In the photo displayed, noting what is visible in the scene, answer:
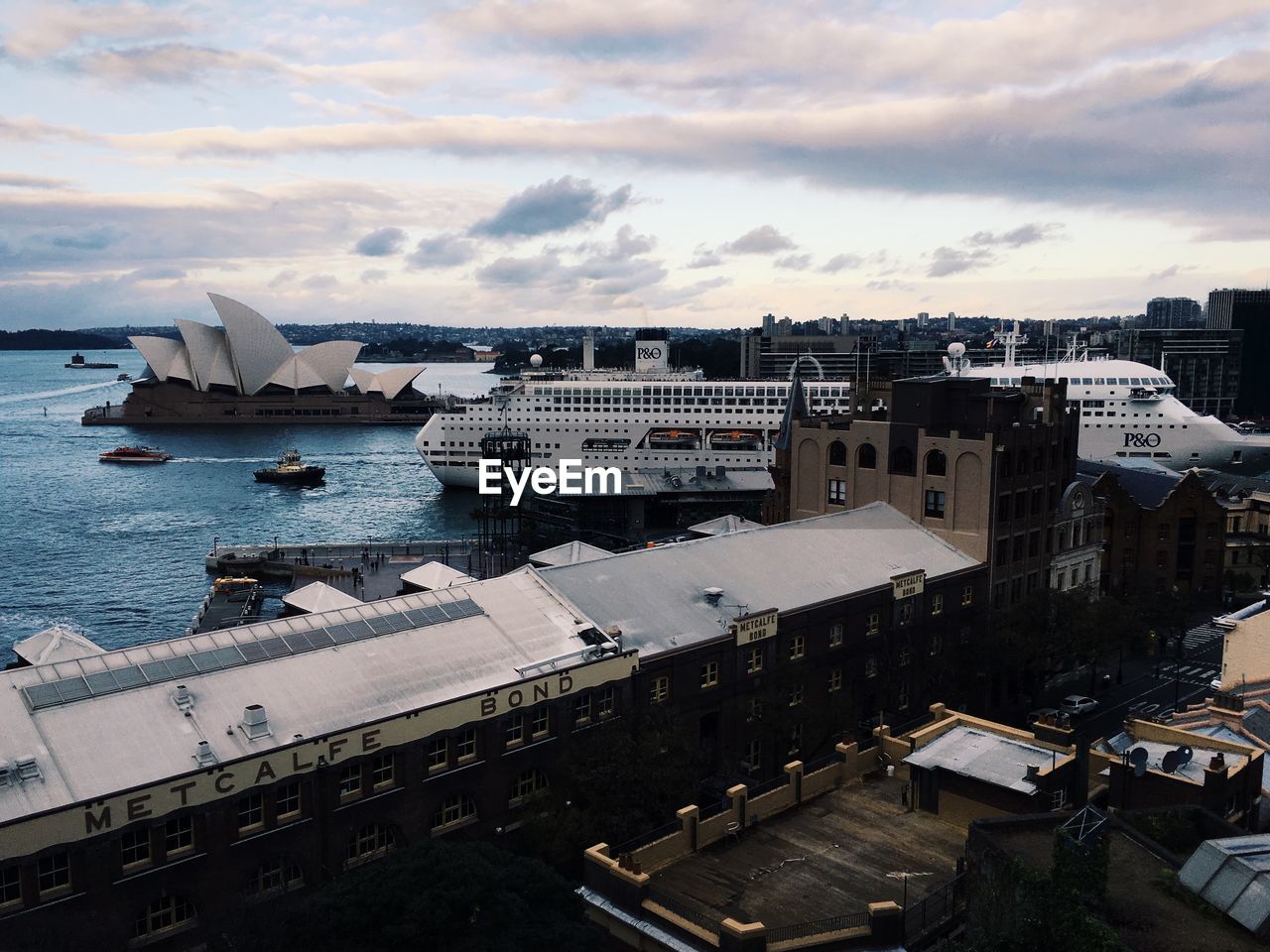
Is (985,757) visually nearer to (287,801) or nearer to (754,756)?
(754,756)

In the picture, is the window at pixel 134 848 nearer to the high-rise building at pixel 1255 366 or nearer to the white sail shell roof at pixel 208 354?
the white sail shell roof at pixel 208 354

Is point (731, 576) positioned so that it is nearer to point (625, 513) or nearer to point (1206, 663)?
point (1206, 663)

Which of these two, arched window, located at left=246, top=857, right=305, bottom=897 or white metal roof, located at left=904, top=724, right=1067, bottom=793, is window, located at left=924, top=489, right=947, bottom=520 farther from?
arched window, located at left=246, top=857, right=305, bottom=897

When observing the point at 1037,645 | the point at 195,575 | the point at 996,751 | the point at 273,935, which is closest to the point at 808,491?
the point at 1037,645

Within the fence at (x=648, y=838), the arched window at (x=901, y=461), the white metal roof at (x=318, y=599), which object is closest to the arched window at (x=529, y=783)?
the fence at (x=648, y=838)

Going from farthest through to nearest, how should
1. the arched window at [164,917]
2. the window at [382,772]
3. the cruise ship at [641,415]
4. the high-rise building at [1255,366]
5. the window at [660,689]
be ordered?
the high-rise building at [1255,366], the cruise ship at [641,415], the window at [660,689], the window at [382,772], the arched window at [164,917]

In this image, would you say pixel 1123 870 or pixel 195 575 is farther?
pixel 195 575
